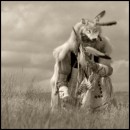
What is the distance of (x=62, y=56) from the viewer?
9.36m

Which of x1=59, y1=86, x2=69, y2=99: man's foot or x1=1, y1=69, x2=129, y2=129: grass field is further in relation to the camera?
x1=59, y1=86, x2=69, y2=99: man's foot

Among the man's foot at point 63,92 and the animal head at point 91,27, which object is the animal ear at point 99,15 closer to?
the animal head at point 91,27

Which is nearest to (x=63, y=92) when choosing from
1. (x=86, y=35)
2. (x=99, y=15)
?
(x=86, y=35)

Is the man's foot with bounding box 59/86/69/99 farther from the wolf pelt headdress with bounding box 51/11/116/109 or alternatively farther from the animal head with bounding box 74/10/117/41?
the animal head with bounding box 74/10/117/41

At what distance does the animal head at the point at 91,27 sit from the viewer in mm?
9000

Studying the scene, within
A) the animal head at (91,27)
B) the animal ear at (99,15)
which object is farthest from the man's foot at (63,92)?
the animal ear at (99,15)

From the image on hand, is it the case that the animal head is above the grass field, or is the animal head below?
above

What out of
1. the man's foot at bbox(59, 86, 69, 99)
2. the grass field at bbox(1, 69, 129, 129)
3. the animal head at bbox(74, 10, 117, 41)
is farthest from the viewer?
the man's foot at bbox(59, 86, 69, 99)

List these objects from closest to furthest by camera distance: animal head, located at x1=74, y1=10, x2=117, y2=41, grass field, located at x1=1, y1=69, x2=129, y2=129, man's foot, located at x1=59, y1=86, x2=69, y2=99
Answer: grass field, located at x1=1, y1=69, x2=129, y2=129, animal head, located at x1=74, y1=10, x2=117, y2=41, man's foot, located at x1=59, y1=86, x2=69, y2=99

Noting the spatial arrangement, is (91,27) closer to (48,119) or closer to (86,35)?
(86,35)

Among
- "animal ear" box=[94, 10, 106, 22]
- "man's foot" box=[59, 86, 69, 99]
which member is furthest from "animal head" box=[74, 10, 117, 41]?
"man's foot" box=[59, 86, 69, 99]

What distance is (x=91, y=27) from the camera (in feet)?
29.7

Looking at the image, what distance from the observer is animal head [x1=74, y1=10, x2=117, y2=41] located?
9.00 m

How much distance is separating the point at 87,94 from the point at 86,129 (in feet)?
7.82
